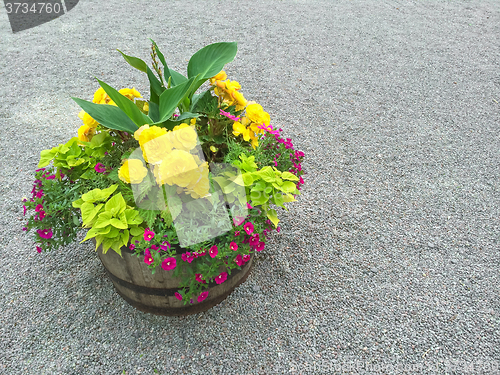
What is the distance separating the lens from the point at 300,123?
324cm

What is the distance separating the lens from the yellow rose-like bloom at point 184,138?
139 centimetres

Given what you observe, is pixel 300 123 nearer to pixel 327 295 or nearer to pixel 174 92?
pixel 327 295

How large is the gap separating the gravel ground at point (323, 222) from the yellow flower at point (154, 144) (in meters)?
0.86

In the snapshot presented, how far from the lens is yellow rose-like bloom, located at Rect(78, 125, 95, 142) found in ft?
5.57

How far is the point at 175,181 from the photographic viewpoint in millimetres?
1358

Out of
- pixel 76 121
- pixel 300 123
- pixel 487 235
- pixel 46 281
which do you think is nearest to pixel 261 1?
pixel 300 123

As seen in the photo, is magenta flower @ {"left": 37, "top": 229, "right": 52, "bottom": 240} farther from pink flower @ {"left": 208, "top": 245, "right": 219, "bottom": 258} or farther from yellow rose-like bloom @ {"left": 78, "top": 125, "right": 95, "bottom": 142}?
pink flower @ {"left": 208, "top": 245, "right": 219, "bottom": 258}

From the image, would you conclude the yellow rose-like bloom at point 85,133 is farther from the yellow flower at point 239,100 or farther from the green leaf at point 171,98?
the yellow flower at point 239,100

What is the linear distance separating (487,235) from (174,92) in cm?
202

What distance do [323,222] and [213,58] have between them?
1.20 metres

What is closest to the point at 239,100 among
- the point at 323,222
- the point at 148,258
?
the point at 148,258

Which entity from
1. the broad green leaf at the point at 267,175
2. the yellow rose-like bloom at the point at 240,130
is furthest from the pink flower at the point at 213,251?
the yellow rose-like bloom at the point at 240,130

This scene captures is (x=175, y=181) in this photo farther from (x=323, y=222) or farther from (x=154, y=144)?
(x=323, y=222)

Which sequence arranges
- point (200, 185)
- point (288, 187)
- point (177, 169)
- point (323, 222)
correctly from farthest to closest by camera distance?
point (323, 222)
point (288, 187)
point (200, 185)
point (177, 169)
